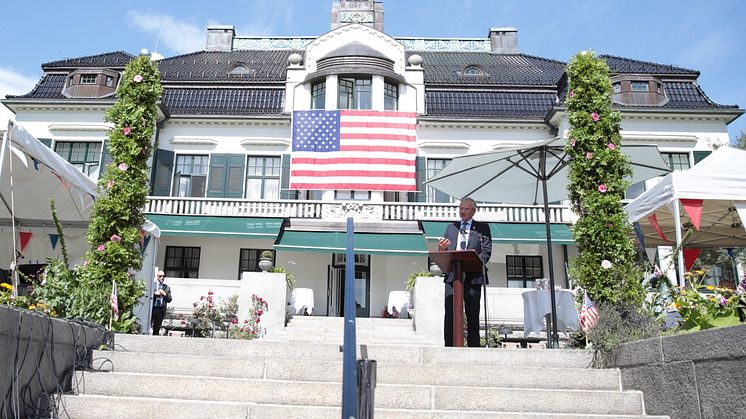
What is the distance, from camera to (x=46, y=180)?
10.4 metres

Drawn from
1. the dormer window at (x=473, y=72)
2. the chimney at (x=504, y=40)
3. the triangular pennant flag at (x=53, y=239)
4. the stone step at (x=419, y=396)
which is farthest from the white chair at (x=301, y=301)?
the chimney at (x=504, y=40)

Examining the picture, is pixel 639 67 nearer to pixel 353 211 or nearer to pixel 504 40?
pixel 504 40

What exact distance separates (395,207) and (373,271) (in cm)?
234

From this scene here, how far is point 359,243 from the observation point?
741 inches

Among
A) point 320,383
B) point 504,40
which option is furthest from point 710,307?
point 504,40

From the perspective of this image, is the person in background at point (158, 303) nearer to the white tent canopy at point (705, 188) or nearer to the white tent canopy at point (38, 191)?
the white tent canopy at point (38, 191)

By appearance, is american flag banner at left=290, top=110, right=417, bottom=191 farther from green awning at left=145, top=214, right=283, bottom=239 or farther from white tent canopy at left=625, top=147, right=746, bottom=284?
white tent canopy at left=625, top=147, right=746, bottom=284

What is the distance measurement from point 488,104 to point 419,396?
1995cm

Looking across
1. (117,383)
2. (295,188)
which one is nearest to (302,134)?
(295,188)

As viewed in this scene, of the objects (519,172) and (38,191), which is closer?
(519,172)

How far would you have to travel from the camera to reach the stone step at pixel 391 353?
5293 mm

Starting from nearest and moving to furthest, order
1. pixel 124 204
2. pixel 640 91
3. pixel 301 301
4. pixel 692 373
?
pixel 692 373, pixel 124 204, pixel 301 301, pixel 640 91

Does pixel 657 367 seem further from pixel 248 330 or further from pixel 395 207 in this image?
pixel 395 207

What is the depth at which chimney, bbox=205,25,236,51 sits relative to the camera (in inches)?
1212
